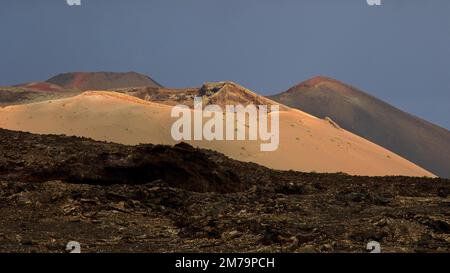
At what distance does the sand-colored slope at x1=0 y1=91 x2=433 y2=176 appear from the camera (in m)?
32.2

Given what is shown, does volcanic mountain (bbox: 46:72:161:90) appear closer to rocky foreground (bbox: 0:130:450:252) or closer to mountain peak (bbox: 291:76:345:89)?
mountain peak (bbox: 291:76:345:89)

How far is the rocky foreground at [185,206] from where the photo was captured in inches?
379

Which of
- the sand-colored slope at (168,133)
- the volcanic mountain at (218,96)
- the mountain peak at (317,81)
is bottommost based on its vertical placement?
the sand-colored slope at (168,133)

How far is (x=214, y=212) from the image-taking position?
40.6ft

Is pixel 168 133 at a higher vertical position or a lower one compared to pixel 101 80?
lower

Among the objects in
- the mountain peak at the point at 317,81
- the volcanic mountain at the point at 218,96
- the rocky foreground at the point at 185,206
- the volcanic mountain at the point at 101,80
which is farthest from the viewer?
the volcanic mountain at the point at 101,80

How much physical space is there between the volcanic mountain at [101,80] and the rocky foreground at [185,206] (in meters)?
109

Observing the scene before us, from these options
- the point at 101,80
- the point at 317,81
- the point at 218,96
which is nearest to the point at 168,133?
the point at 218,96

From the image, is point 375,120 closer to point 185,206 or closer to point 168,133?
point 168,133
